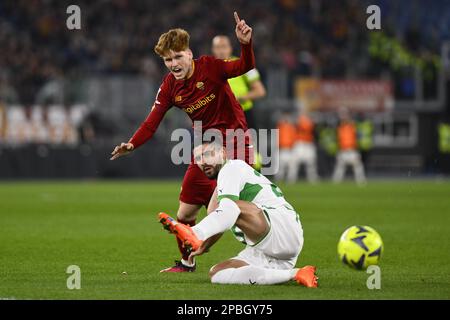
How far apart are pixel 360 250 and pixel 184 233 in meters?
1.62

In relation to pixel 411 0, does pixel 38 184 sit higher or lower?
lower

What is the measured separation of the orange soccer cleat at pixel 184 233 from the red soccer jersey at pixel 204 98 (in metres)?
1.93

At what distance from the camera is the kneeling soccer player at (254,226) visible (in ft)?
24.7

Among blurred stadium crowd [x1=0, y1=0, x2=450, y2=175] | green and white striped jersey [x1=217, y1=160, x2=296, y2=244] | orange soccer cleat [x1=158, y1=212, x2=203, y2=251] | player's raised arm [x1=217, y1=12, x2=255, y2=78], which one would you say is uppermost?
blurred stadium crowd [x1=0, y1=0, x2=450, y2=175]

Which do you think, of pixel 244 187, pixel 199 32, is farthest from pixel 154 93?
pixel 244 187

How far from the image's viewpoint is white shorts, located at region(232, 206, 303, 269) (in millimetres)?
7699

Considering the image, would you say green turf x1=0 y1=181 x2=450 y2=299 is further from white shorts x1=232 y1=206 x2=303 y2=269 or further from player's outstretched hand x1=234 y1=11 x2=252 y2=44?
player's outstretched hand x1=234 y1=11 x2=252 y2=44

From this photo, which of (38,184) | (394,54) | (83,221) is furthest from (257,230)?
(394,54)

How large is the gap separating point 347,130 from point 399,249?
1850 centimetres

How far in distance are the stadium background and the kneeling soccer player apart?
21.2ft

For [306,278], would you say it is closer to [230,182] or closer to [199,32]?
[230,182]

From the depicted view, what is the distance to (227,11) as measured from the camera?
33344 mm

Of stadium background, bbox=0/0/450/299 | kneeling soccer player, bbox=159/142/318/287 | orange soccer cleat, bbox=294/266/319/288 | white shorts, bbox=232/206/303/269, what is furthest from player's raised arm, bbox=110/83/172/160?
stadium background, bbox=0/0/450/299

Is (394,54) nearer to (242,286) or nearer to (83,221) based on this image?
(83,221)
